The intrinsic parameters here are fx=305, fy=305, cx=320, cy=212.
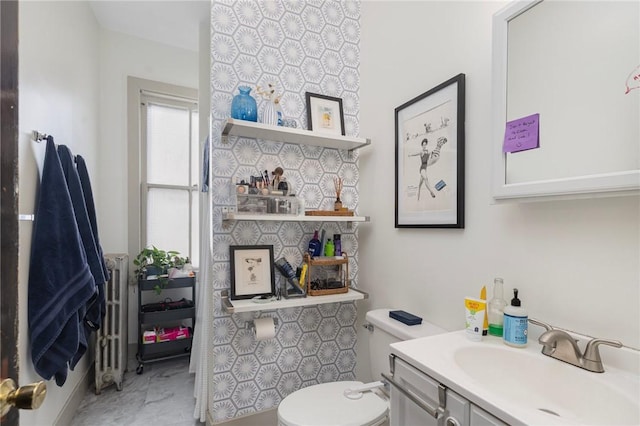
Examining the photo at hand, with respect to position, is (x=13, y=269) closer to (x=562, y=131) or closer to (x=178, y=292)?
(x=562, y=131)

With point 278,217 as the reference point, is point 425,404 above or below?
below

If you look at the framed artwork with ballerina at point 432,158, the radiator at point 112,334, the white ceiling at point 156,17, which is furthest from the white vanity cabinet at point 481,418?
the white ceiling at point 156,17

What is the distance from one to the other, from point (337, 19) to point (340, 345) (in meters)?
2.18

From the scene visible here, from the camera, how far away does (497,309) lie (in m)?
1.09

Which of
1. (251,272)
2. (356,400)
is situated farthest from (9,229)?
(356,400)

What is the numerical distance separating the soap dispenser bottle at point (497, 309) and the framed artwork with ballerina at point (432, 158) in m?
0.30

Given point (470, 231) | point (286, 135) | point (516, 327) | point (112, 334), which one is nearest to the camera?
point (516, 327)

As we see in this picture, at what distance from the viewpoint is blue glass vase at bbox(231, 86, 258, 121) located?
65.1 inches

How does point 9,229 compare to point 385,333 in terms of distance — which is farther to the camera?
point 385,333

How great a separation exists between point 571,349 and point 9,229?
4.62 ft

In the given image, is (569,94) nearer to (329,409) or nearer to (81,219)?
(329,409)

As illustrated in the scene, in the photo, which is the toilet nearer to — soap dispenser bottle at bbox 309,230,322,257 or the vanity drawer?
the vanity drawer

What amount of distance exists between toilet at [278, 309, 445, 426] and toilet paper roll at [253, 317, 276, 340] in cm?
34

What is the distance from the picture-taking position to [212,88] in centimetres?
172
